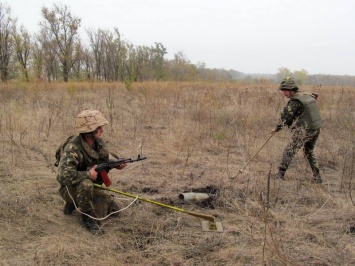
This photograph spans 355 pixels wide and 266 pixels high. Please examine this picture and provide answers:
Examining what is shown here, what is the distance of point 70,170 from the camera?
Answer: 2600 millimetres

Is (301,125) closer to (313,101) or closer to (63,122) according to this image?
(313,101)

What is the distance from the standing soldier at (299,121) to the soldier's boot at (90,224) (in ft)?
8.82

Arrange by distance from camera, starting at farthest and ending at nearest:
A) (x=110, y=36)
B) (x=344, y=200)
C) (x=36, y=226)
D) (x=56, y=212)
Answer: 1. (x=110, y=36)
2. (x=344, y=200)
3. (x=56, y=212)
4. (x=36, y=226)

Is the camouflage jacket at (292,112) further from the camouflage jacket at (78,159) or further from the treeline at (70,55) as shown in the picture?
the treeline at (70,55)

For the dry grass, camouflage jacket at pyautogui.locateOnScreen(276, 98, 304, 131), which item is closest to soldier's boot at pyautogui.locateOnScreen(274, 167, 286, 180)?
the dry grass

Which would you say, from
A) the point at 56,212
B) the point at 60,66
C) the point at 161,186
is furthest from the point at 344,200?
the point at 60,66

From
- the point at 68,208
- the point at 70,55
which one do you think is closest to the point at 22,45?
the point at 70,55

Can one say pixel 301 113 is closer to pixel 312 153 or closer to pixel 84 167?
pixel 312 153

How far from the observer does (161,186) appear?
3.88m

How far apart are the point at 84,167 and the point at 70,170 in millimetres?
289

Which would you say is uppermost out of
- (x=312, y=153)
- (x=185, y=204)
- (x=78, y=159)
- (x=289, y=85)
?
(x=289, y=85)

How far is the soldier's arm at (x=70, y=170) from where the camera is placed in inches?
102

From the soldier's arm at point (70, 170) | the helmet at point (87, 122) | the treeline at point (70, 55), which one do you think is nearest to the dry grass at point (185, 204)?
the soldier's arm at point (70, 170)

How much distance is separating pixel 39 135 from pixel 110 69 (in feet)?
90.1
